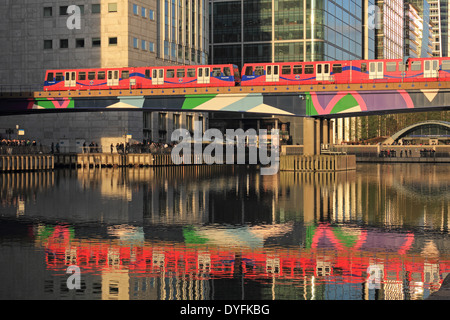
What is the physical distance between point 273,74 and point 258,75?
1.71 m

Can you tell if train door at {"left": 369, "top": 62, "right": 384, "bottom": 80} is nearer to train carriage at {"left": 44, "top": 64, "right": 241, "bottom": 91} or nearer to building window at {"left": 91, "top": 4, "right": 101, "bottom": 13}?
train carriage at {"left": 44, "top": 64, "right": 241, "bottom": 91}

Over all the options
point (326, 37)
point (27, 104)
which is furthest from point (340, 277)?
point (326, 37)

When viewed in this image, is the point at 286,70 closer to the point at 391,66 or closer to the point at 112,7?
the point at 391,66

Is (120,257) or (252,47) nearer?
(120,257)

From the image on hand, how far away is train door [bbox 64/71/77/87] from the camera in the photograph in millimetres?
91194

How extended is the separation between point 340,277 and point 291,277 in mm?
1496

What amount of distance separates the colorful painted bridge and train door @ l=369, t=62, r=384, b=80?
330 cm

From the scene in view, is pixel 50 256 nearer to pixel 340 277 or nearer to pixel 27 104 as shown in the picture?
pixel 340 277

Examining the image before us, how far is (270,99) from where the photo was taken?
7975cm

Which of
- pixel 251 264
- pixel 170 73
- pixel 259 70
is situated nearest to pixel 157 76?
pixel 170 73

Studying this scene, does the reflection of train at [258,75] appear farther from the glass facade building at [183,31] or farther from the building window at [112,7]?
the glass facade building at [183,31]

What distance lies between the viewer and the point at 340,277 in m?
22.0

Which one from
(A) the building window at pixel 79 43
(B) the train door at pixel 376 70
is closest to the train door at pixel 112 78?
(B) the train door at pixel 376 70
